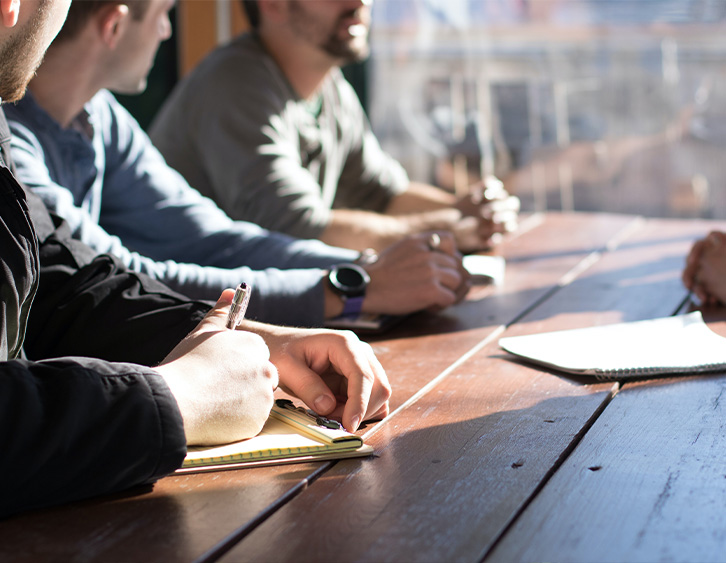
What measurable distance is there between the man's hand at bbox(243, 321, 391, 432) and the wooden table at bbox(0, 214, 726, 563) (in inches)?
1.2

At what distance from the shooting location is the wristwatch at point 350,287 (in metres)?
1.39

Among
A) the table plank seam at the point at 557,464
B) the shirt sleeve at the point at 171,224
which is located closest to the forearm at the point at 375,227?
the shirt sleeve at the point at 171,224

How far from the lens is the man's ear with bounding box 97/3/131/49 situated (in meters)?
1.51

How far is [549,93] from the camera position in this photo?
432 centimetres

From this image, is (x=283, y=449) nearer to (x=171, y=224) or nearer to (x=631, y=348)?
(x=631, y=348)

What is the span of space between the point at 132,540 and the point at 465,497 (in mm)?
260

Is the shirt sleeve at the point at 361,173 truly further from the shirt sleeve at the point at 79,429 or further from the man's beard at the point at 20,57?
the shirt sleeve at the point at 79,429

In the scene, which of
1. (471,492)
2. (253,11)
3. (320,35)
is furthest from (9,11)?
(253,11)

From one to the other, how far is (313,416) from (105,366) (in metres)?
0.24

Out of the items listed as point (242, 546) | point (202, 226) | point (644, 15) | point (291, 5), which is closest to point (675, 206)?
point (644, 15)

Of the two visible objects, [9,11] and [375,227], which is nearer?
[9,11]

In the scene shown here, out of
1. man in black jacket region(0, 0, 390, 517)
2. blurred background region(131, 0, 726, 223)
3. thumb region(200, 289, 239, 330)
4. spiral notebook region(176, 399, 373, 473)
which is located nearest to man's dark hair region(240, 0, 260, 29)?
man in black jacket region(0, 0, 390, 517)

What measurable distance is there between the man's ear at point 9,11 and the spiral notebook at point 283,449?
45 cm

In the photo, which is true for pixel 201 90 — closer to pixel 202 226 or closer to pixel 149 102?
pixel 202 226
